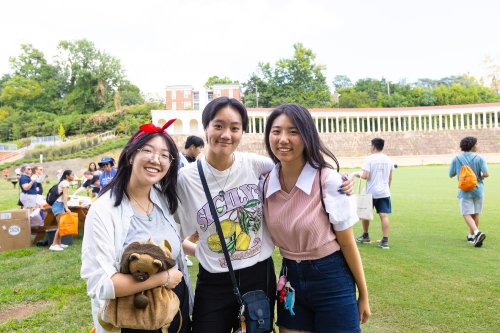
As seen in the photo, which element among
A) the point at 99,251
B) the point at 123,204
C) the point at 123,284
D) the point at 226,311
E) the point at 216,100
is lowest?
the point at 226,311

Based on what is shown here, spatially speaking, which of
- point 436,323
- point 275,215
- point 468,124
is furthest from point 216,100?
point 468,124

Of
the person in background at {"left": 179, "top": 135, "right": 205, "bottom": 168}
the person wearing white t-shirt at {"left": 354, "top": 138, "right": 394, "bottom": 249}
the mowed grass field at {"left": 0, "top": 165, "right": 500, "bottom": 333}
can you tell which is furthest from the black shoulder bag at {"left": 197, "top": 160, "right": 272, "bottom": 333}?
A: the person wearing white t-shirt at {"left": 354, "top": 138, "right": 394, "bottom": 249}

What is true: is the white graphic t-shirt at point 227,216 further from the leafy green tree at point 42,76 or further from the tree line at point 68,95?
the leafy green tree at point 42,76

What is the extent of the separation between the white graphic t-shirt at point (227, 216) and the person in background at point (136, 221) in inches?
3.1

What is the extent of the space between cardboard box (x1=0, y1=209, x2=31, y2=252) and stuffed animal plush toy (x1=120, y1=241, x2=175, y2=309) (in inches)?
235

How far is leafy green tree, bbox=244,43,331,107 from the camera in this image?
177 feet

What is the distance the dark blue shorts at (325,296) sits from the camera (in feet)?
6.51

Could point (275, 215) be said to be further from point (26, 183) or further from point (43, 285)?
point (26, 183)

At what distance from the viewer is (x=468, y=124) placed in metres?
50.5

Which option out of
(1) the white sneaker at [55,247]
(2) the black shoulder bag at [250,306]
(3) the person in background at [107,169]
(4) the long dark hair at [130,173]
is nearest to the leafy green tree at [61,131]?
(3) the person in background at [107,169]

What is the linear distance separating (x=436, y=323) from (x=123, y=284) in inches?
108

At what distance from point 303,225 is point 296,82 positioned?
A: 179ft

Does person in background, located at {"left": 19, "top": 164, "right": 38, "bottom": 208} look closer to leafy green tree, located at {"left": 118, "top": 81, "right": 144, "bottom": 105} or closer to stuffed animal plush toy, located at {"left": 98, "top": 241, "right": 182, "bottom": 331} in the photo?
stuffed animal plush toy, located at {"left": 98, "top": 241, "right": 182, "bottom": 331}

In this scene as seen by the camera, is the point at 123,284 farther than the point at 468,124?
No
